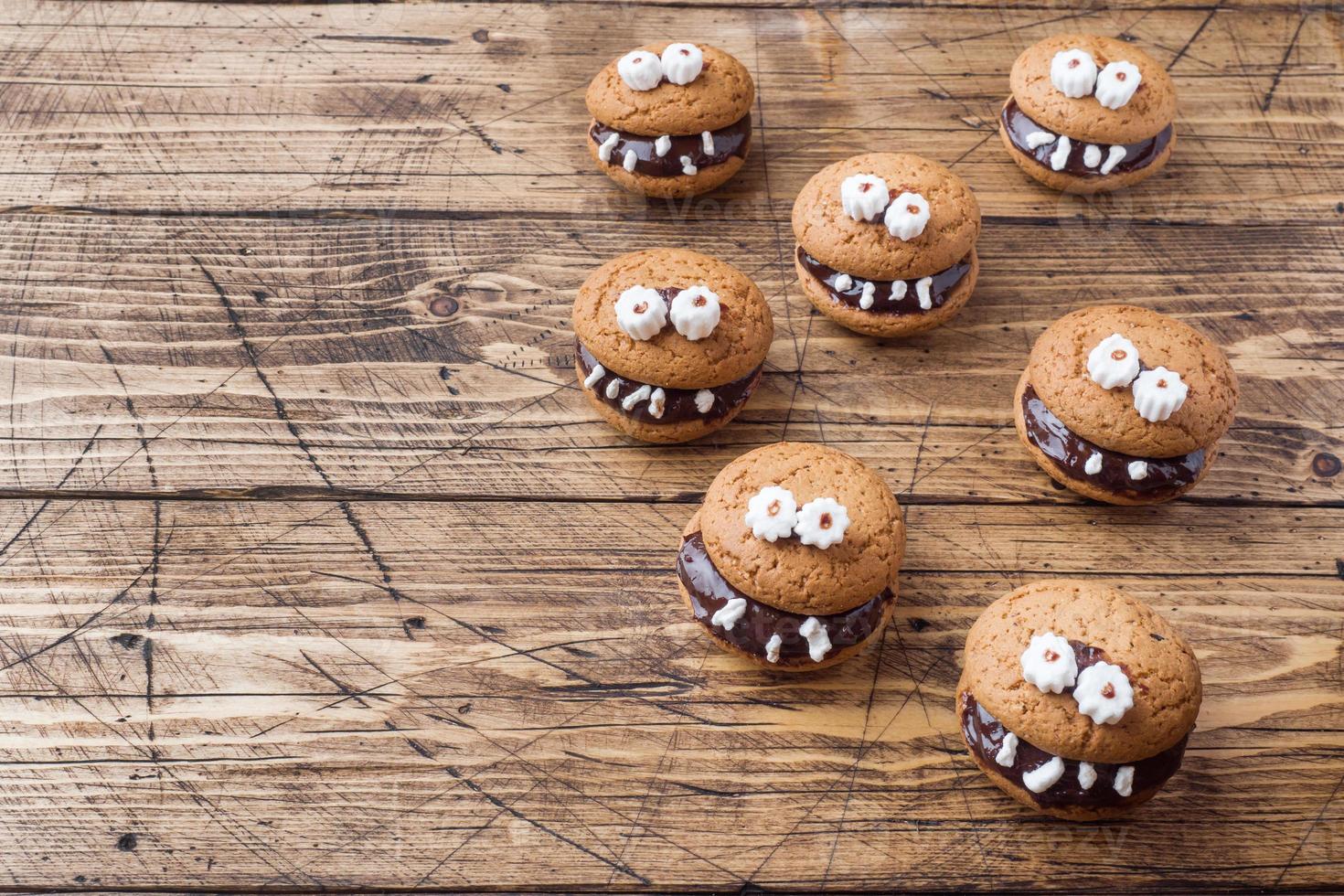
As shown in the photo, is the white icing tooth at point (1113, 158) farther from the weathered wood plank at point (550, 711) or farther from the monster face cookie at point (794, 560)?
the monster face cookie at point (794, 560)

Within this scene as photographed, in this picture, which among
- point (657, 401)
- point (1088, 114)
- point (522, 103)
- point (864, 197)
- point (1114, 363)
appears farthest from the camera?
point (522, 103)

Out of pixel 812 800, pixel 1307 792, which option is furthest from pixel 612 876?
pixel 1307 792

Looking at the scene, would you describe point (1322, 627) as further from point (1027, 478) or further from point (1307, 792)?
point (1027, 478)

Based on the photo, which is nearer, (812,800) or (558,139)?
(812,800)

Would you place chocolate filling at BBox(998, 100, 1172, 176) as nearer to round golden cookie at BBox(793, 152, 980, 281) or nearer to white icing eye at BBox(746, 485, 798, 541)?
round golden cookie at BBox(793, 152, 980, 281)

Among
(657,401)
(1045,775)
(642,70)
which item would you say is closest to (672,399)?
(657,401)

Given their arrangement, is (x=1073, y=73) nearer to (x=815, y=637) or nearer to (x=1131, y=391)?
(x=1131, y=391)

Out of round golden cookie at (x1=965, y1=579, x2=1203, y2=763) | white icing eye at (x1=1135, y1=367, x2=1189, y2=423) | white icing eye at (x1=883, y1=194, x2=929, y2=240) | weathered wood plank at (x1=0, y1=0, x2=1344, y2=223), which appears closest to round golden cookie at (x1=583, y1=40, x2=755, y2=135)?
weathered wood plank at (x1=0, y1=0, x2=1344, y2=223)
